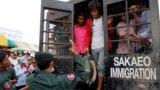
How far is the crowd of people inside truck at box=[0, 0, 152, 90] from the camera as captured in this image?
289 cm

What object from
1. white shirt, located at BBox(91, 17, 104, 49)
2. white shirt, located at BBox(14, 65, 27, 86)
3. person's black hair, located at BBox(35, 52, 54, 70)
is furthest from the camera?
white shirt, located at BBox(14, 65, 27, 86)

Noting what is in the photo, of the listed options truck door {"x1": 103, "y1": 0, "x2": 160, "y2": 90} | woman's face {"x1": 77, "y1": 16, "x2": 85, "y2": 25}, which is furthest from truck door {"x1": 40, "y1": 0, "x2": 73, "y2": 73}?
truck door {"x1": 103, "y1": 0, "x2": 160, "y2": 90}

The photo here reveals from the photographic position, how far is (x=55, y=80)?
9.35ft

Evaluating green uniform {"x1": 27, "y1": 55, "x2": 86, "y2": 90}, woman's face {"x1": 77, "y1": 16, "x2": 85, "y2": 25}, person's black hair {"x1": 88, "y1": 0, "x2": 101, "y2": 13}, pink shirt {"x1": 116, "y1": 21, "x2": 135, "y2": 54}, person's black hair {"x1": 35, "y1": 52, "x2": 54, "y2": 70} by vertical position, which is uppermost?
person's black hair {"x1": 88, "y1": 0, "x2": 101, "y2": 13}

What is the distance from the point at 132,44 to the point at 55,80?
4.89 feet

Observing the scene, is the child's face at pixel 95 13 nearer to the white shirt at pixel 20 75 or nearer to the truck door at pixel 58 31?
the truck door at pixel 58 31

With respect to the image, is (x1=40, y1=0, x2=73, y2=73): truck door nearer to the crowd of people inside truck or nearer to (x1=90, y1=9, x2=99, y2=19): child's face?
the crowd of people inside truck

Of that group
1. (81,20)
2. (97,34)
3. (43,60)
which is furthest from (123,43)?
(43,60)

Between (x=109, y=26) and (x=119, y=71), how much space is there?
77 cm

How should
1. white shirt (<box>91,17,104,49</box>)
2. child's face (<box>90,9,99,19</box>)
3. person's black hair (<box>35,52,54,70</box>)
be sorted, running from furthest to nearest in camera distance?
1. child's face (<box>90,9,99,19</box>)
2. white shirt (<box>91,17,104,49</box>)
3. person's black hair (<box>35,52,54,70</box>)

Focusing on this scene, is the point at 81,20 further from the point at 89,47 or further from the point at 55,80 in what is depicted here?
the point at 55,80

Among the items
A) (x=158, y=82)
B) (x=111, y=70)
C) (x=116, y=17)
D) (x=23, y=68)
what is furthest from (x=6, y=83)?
(x=23, y=68)

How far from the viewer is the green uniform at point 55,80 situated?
2.82 m

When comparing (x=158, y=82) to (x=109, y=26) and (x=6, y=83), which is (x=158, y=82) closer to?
(x=109, y=26)
